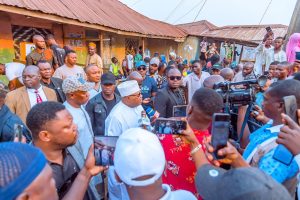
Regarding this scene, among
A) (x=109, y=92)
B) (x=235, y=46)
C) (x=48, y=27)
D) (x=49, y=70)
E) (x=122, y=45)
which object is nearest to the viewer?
(x=109, y=92)

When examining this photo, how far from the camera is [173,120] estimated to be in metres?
1.60

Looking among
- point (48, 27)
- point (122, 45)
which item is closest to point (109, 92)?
point (48, 27)

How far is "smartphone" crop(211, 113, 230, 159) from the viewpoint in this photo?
1323 millimetres

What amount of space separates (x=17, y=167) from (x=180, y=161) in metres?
1.10

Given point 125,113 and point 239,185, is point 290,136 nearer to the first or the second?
point 239,185

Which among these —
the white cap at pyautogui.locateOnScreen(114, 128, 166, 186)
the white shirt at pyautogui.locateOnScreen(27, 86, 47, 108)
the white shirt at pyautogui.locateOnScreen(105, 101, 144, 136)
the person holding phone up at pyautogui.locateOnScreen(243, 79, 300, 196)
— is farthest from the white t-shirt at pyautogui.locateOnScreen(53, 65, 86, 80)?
the white cap at pyautogui.locateOnScreen(114, 128, 166, 186)

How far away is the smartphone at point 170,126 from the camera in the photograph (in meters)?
1.55

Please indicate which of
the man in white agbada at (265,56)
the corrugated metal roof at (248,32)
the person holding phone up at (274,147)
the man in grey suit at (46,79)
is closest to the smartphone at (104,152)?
the person holding phone up at (274,147)

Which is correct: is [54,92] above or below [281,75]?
below

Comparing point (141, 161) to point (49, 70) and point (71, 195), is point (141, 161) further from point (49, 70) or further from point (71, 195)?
point (49, 70)

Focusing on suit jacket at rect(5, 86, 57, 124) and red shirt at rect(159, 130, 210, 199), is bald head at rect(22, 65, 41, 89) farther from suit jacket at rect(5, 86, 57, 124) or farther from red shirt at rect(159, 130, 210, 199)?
red shirt at rect(159, 130, 210, 199)

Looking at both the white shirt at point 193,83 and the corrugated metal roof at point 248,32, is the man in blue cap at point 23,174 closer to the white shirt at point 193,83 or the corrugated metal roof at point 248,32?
the white shirt at point 193,83

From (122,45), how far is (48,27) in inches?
206

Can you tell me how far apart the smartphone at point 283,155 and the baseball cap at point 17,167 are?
3.66ft
